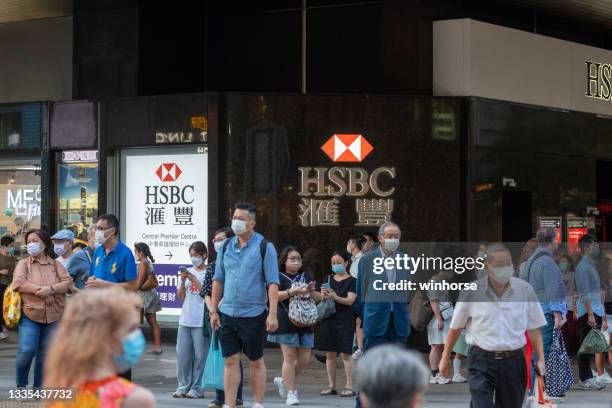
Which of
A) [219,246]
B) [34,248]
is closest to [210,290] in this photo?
[219,246]


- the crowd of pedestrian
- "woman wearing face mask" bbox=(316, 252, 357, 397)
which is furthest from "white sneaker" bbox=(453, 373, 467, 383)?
"woman wearing face mask" bbox=(316, 252, 357, 397)

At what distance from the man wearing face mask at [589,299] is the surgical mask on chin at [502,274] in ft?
20.1

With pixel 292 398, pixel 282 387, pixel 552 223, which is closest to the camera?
pixel 292 398

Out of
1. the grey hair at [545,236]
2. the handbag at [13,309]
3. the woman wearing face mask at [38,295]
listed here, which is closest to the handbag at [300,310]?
the woman wearing face mask at [38,295]

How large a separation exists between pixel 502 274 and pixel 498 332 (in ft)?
1.32

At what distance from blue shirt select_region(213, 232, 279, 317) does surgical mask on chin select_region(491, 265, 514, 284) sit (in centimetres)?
294

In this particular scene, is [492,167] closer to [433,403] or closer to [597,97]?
[597,97]

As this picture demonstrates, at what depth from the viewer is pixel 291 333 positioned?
11.9m

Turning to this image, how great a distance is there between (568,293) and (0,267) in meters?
9.10

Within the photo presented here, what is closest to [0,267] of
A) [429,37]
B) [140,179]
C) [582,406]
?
[140,179]

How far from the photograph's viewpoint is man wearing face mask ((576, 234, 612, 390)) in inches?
544

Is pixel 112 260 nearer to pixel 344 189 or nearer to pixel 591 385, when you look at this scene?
pixel 591 385

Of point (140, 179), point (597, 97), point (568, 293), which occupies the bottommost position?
point (568, 293)

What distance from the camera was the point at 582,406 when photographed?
478 inches
